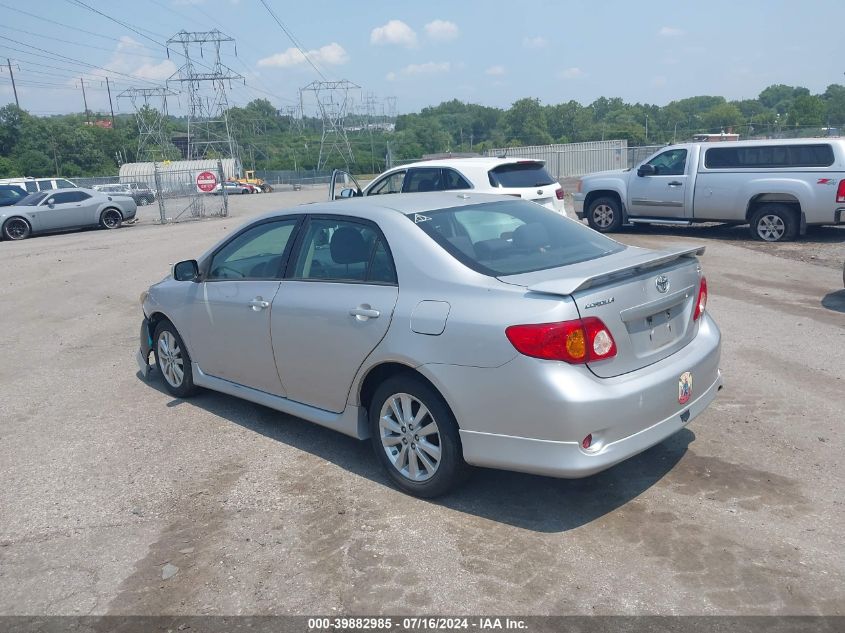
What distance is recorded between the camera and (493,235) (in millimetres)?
4840

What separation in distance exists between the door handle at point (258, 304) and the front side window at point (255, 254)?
19cm

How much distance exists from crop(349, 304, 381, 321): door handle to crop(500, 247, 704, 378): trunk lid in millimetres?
809

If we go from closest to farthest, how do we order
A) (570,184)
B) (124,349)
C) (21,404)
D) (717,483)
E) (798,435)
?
(717,483) → (798,435) → (21,404) → (124,349) → (570,184)

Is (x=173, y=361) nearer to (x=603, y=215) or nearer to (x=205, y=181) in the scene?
(x=603, y=215)

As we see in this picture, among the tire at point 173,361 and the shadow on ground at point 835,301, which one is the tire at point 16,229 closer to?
the tire at point 173,361

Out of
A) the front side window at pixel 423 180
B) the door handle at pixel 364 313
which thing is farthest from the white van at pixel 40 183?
the door handle at pixel 364 313

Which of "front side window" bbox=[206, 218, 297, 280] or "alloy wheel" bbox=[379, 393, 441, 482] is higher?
"front side window" bbox=[206, 218, 297, 280]

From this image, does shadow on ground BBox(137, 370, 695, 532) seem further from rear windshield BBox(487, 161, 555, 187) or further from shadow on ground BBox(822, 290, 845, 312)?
rear windshield BBox(487, 161, 555, 187)

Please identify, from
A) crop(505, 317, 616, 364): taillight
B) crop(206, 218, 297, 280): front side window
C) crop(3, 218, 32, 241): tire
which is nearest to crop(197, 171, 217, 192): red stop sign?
crop(3, 218, 32, 241): tire

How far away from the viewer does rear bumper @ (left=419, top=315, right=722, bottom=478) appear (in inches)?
150

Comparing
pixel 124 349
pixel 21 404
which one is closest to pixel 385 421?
pixel 21 404

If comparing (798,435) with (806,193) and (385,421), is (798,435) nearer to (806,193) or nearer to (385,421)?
(385,421)

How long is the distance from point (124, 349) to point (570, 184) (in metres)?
26.3

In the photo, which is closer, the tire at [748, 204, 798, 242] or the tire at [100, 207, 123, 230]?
the tire at [748, 204, 798, 242]
